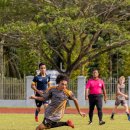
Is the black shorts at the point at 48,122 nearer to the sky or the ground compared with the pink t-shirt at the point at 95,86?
nearer to the ground

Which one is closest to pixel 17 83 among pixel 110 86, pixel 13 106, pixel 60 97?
pixel 13 106

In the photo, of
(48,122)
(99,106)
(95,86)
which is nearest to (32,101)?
(95,86)

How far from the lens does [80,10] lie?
105 ft

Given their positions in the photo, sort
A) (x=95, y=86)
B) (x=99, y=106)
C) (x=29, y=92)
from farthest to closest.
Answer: (x=29, y=92) → (x=95, y=86) → (x=99, y=106)

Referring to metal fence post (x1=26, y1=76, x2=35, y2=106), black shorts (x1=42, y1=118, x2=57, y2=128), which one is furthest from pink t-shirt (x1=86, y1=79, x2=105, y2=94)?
metal fence post (x1=26, y1=76, x2=35, y2=106)

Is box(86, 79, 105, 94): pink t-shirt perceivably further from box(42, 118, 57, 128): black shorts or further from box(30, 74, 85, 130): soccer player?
box(42, 118, 57, 128): black shorts

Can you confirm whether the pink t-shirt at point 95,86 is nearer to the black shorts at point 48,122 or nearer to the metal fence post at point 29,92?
the black shorts at point 48,122

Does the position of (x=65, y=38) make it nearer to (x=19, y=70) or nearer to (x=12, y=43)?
(x=12, y=43)

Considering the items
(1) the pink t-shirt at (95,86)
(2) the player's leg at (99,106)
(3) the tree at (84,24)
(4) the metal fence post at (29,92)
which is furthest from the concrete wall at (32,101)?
(2) the player's leg at (99,106)

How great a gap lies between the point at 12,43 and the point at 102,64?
19.1 m

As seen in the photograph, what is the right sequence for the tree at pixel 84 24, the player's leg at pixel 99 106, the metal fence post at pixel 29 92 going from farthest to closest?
1. the metal fence post at pixel 29 92
2. the tree at pixel 84 24
3. the player's leg at pixel 99 106

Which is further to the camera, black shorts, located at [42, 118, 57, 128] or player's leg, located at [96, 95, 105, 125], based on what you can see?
player's leg, located at [96, 95, 105, 125]

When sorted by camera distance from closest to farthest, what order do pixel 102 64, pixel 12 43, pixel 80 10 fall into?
pixel 80 10
pixel 12 43
pixel 102 64

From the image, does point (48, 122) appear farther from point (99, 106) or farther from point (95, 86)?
point (95, 86)
